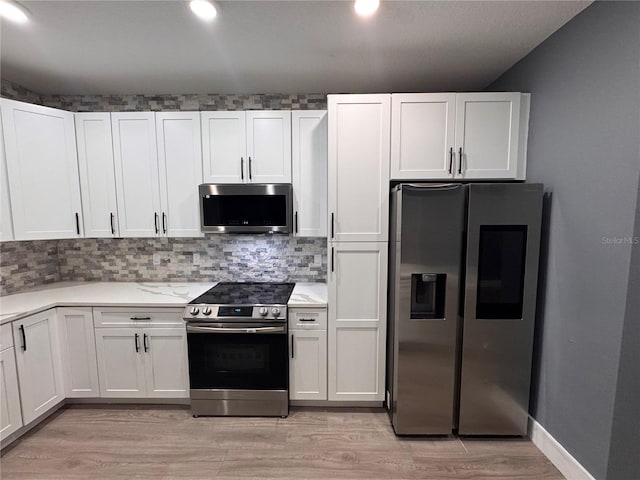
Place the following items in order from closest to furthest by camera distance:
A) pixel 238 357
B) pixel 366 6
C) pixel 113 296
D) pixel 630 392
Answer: pixel 630 392 → pixel 366 6 → pixel 238 357 → pixel 113 296

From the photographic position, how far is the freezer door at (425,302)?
1.91 meters

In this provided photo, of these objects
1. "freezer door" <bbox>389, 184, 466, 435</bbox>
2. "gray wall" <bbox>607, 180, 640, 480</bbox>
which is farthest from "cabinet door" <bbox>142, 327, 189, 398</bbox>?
"gray wall" <bbox>607, 180, 640, 480</bbox>

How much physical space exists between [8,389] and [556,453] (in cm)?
358

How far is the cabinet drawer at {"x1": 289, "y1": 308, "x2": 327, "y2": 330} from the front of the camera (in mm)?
2256

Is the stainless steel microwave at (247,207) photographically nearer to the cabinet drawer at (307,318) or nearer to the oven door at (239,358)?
the cabinet drawer at (307,318)

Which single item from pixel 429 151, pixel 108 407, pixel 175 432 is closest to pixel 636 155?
pixel 429 151

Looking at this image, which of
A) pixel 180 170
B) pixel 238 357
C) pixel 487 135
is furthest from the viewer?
pixel 180 170

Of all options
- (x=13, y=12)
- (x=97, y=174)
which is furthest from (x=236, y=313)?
(x=13, y=12)

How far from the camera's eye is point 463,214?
1930mm

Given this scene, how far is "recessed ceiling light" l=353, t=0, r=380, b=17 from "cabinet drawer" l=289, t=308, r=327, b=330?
75.5 inches

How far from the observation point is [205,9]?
A: 1552 millimetres

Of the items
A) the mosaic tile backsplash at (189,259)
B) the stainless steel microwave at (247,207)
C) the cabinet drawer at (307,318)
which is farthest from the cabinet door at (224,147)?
the cabinet drawer at (307,318)

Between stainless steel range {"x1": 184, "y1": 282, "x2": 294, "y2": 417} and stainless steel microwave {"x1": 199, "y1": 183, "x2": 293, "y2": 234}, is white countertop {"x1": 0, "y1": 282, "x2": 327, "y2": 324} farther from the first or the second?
stainless steel microwave {"x1": 199, "y1": 183, "x2": 293, "y2": 234}

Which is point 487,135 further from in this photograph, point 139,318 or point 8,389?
point 8,389
